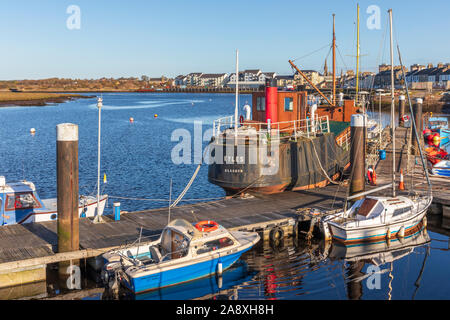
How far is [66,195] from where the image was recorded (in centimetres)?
1659

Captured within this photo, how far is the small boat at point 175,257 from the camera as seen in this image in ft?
49.8

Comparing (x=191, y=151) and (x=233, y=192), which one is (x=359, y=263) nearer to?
(x=233, y=192)

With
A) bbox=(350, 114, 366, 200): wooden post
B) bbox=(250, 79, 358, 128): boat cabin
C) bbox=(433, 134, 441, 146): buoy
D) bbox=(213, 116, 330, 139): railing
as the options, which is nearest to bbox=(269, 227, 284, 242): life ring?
bbox=(350, 114, 366, 200): wooden post

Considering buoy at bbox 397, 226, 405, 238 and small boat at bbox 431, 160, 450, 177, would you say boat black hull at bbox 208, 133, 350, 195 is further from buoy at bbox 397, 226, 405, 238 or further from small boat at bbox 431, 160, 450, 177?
small boat at bbox 431, 160, 450, 177

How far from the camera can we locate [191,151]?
56250 mm

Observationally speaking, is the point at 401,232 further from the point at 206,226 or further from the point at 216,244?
the point at 206,226

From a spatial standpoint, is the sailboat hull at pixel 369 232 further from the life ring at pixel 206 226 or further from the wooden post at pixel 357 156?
the life ring at pixel 206 226

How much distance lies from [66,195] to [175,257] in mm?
4481

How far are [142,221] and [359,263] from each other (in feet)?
30.3

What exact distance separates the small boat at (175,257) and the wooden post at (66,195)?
5.16 feet

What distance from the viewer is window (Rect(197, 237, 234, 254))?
16406 mm

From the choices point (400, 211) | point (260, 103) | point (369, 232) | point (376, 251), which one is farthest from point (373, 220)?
point (260, 103)

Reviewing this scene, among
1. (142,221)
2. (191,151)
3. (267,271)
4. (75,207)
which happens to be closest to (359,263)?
(267,271)
